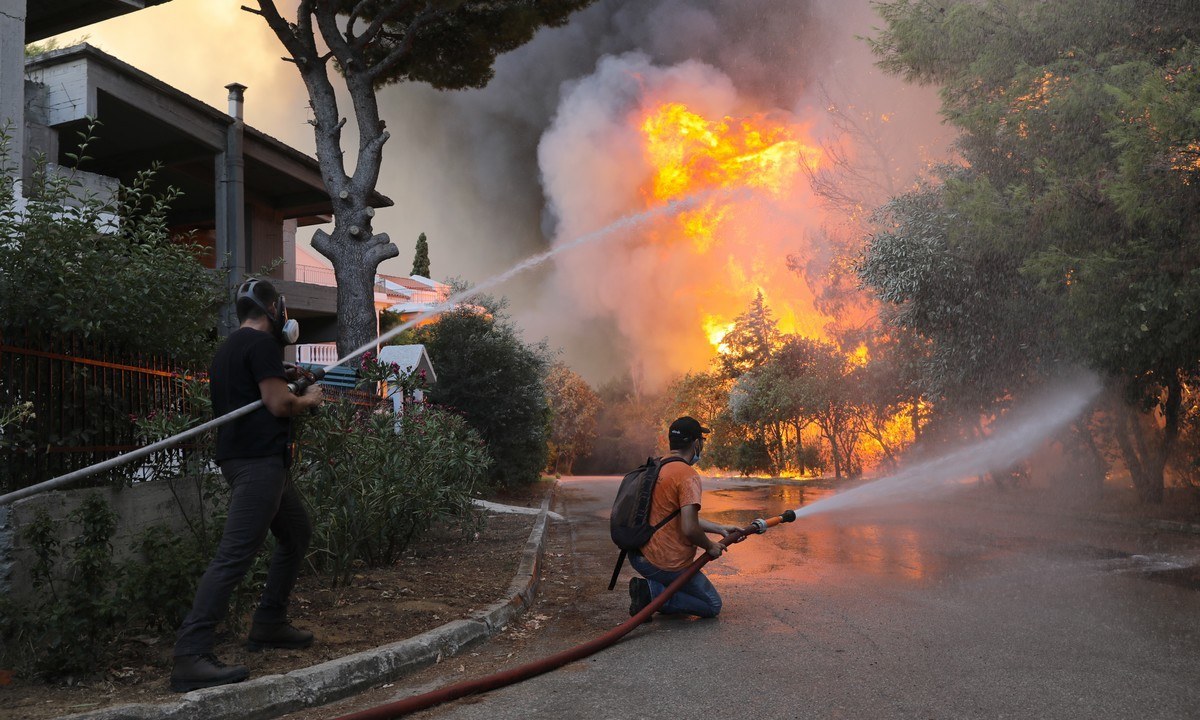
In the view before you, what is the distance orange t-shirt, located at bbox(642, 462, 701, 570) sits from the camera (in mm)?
6375

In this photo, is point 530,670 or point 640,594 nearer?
point 530,670

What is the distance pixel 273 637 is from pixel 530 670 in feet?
4.83

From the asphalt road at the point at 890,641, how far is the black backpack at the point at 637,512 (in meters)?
0.61

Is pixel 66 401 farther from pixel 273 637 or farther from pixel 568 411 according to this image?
pixel 568 411

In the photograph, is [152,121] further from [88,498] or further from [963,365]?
[963,365]

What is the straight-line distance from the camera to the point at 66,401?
5543 mm

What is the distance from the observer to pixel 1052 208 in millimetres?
11930

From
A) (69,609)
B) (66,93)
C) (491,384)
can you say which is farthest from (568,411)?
→ (69,609)

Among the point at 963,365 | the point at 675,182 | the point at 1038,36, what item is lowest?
the point at 963,365

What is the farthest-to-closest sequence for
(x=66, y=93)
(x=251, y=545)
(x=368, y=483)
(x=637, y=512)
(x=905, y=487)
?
(x=905, y=487) → (x=66, y=93) → (x=368, y=483) → (x=637, y=512) → (x=251, y=545)

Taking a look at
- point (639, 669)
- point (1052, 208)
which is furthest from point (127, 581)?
point (1052, 208)

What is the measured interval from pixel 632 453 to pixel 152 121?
48.6 meters

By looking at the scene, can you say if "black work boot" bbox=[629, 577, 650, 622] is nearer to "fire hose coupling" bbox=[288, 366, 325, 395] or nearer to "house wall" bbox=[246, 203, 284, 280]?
"fire hose coupling" bbox=[288, 366, 325, 395]

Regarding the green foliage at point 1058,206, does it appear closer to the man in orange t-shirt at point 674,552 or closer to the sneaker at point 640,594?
the man in orange t-shirt at point 674,552
